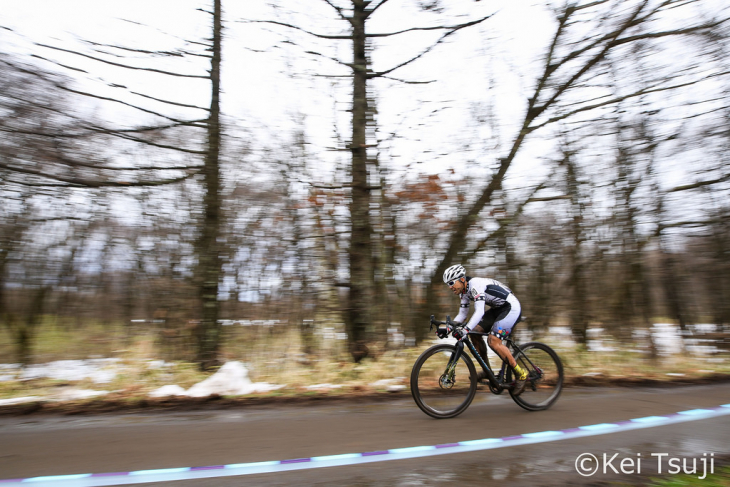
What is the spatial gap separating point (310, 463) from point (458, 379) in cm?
217

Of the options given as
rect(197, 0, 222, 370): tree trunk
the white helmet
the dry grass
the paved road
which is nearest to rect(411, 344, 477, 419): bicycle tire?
the paved road

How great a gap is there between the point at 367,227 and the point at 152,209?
3769mm

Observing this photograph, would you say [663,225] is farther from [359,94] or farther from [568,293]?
[359,94]

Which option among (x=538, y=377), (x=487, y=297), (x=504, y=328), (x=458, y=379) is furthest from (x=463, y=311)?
(x=538, y=377)

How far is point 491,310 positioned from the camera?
19.5 feet

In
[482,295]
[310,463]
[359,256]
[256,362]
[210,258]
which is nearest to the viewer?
[310,463]

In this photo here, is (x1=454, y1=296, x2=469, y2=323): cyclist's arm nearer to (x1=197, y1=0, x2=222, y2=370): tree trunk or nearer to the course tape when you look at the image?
the course tape

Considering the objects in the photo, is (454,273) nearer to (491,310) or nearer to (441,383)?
(491,310)

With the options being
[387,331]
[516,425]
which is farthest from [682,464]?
[387,331]

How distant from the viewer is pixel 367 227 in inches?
341

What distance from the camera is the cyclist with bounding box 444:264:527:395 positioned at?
5676mm

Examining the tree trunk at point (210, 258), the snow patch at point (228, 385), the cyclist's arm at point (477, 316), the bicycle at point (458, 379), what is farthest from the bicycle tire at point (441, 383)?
the tree trunk at point (210, 258)

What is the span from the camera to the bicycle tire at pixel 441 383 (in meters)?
5.38

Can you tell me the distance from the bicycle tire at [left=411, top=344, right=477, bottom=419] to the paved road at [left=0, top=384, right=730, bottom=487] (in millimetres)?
181
